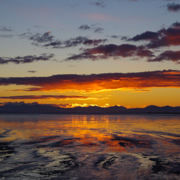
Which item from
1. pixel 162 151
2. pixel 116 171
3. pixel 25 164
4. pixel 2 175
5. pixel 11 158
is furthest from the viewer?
pixel 162 151

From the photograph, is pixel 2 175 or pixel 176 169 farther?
pixel 176 169

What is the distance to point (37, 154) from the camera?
2267cm

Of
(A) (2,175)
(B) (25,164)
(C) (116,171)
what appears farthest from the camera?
(B) (25,164)

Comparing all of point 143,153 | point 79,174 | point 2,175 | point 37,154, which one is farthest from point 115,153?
point 2,175

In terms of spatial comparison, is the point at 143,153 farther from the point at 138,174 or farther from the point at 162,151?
the point at 138,174

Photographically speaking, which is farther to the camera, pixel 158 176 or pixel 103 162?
pixel 103 162

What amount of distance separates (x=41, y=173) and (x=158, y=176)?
22.4 ft

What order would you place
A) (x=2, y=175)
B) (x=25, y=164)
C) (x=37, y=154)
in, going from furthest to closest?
(x=37, y=154) < (x=25, y=164) < (x=2, y=175)

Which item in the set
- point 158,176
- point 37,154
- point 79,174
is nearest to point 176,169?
point 158,176

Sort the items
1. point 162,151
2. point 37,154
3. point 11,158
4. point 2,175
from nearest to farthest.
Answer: point 2,175, point 11,158, point 37,154, point 162,151

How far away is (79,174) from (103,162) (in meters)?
3.91

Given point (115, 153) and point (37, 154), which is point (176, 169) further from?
point (37, 154)

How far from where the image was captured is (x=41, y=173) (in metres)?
15.8

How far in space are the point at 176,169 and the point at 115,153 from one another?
289 inches
